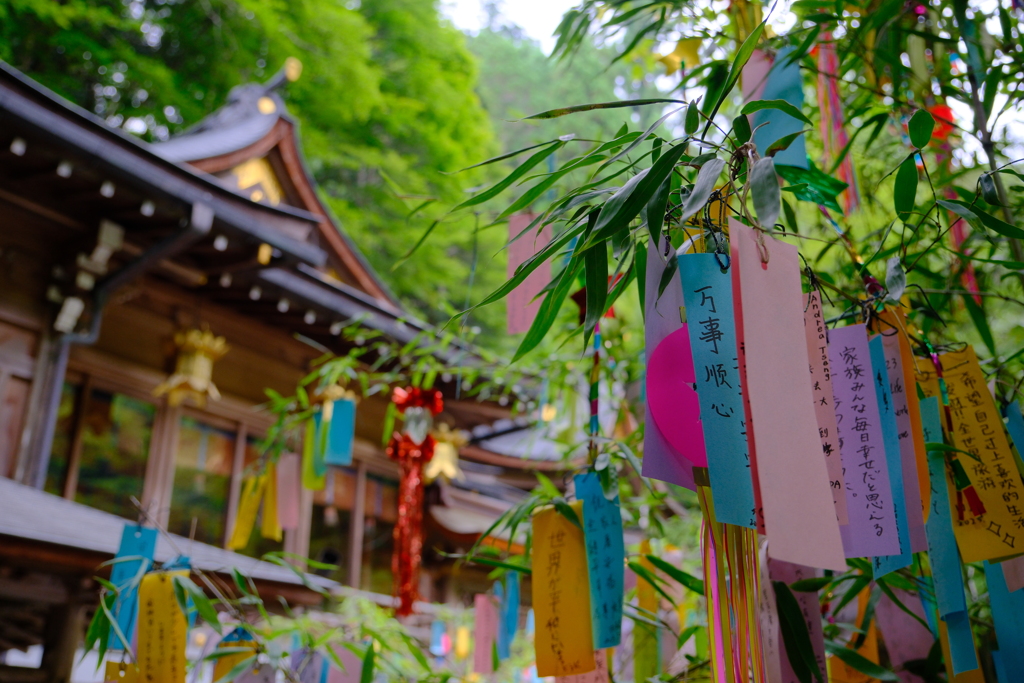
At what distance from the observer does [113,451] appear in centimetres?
393

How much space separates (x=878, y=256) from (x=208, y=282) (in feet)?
12.3

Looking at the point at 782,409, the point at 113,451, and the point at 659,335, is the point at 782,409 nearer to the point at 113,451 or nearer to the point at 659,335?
the point at 659,335

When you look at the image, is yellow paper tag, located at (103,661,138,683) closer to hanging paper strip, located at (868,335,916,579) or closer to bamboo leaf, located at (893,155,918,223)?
hanging paper strip, located at (868,335,916,579)

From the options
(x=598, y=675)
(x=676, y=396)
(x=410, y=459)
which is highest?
(x=410, y=459)

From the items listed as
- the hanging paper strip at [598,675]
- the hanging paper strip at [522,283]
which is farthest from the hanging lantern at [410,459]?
the hanging paper strip at [598,675]

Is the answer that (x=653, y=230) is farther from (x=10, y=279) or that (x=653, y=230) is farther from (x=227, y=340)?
(x=227, y=340)

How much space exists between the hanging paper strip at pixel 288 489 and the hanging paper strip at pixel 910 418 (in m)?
1.87

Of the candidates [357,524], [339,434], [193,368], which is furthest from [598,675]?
[357,524]

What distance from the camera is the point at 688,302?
688 mm

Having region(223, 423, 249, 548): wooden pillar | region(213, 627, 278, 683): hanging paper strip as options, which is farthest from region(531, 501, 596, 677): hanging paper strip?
region(223, 423, 249, 548): wooden pillar

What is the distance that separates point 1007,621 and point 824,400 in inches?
18.0

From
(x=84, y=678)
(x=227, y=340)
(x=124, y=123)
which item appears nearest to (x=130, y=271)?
(x=227, y=340)

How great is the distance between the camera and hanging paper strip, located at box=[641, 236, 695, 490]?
28.9 inches

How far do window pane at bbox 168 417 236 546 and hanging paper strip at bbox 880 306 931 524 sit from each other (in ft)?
13.3
